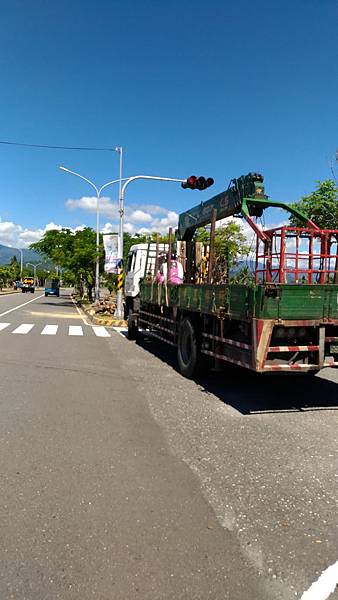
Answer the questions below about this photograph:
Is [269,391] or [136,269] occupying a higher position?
[136,269]

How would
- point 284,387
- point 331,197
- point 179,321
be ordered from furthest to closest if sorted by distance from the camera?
point 331,197
point 179,321
point 284,387

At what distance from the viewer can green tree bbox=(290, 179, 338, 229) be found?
18.4 m

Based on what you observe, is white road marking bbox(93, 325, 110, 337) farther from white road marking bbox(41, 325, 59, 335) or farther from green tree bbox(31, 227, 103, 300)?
green tree bbox(31, 227, 103, 300)

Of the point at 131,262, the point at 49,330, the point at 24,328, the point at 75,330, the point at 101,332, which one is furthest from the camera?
the point at 75,330

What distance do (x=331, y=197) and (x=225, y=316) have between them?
13652mm

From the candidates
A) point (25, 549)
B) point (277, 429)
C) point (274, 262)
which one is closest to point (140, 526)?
point (25, 549)

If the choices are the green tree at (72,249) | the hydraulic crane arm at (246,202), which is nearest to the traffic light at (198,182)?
the hydraulic crane arm at (246,202)

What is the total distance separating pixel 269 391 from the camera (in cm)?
770

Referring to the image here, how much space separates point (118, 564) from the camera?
283cm

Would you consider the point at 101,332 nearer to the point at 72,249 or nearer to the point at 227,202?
the point at 227,202

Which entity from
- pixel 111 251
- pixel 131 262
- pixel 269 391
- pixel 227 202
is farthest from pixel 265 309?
pixel 111 251

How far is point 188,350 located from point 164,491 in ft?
16.1

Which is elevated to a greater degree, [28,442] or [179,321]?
[179,321]

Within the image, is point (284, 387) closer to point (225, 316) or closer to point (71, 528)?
point (225, 316)
